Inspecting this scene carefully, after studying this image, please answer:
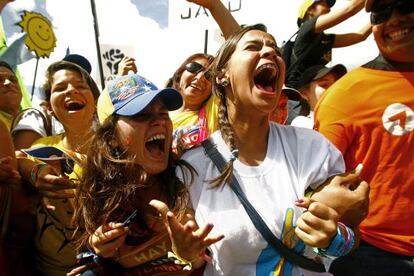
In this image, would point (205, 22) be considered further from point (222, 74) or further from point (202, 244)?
point (202, 244)

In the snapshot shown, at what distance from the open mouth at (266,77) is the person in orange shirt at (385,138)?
337 millimetres

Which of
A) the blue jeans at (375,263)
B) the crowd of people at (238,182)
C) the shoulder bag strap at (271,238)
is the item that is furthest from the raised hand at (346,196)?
the blue jeans at (375,263)

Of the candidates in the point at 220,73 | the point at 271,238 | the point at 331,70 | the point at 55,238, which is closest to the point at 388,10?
the point at 220,73

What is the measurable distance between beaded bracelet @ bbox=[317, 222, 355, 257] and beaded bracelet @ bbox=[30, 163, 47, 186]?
4.81 ft

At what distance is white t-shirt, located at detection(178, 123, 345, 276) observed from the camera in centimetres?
158

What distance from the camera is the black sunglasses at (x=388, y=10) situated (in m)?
1.92

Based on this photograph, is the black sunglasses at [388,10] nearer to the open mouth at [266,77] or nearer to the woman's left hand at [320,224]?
the open mouth at [266,77]

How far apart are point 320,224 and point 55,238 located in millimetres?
1518

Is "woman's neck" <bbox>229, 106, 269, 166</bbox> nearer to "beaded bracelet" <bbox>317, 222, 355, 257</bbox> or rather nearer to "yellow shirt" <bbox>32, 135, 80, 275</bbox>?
"beaded bracelet" <bbox>317, 222, 355, 257</bbox>

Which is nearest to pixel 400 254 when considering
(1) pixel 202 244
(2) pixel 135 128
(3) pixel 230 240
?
(3) pixel 230 240

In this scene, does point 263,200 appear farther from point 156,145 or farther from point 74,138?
point 74,138

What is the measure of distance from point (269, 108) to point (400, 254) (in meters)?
0.90

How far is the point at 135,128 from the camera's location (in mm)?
1918

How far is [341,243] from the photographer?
1402 mm
